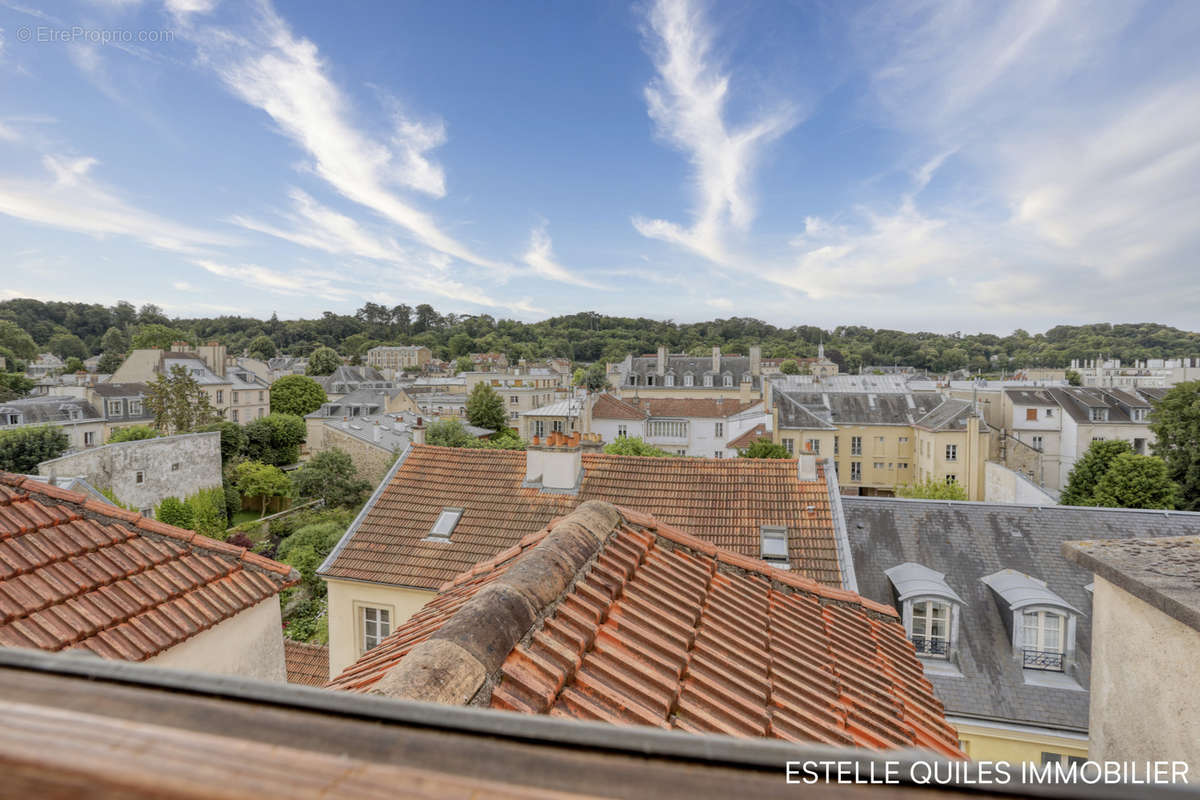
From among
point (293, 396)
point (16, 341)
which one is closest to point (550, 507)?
point (293, 396)

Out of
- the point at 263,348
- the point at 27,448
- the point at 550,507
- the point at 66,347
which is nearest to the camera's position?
the point at 550,507

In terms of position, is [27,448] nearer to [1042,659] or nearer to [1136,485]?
[1042,659]

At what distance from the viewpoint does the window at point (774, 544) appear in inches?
392

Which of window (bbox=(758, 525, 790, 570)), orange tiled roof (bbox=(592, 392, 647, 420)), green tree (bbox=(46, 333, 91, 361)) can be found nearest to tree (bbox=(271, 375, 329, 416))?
orange tiled roof (bbox=(592, 392, 647, 420))

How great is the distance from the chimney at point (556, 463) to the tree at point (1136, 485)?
25676mm

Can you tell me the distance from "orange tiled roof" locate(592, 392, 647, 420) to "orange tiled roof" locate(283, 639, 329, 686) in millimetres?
28430

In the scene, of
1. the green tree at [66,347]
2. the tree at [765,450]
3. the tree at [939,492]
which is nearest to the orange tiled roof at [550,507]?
the tree at [765,450]

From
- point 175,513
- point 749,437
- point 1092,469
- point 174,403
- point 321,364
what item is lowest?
point 175,513

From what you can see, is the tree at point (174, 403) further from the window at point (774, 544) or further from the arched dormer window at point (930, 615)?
the arched dormer window at point (930, 615)

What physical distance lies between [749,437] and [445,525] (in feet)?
95.8

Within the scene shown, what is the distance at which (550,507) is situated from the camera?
11516 millimetres

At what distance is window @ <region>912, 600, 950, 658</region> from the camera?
1152cm

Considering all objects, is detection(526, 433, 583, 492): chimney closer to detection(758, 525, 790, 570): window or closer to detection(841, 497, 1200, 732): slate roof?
detection(758, 525, 790, 570): window

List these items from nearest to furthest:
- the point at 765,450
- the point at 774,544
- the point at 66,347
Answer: the point at 774,544
the point at 765,450
the point at 66,347
